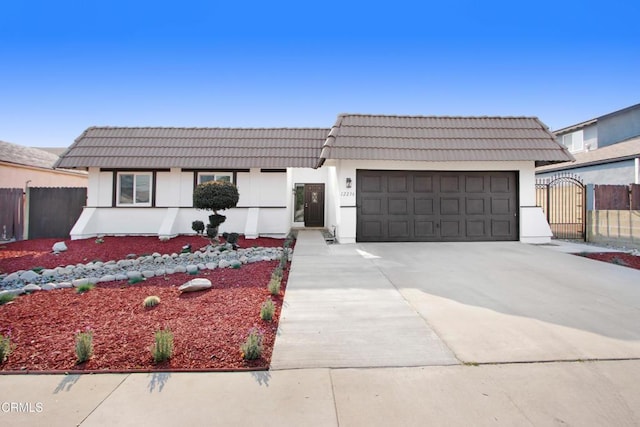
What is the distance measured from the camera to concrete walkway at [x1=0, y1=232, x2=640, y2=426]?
7.52ft

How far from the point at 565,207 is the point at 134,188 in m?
17.4

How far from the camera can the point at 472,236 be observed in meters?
11.1

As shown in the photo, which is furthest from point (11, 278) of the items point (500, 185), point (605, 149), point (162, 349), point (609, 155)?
point (605, 149)

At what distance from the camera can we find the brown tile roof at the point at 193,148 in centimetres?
1198

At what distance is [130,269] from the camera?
23.9ft

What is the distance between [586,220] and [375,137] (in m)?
8.43

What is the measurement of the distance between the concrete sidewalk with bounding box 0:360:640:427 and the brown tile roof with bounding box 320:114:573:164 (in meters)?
7.78

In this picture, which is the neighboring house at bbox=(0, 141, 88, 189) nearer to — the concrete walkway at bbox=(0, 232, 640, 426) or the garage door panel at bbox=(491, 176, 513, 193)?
the concrete walkway at bbox=(0, 232, 640, 426)

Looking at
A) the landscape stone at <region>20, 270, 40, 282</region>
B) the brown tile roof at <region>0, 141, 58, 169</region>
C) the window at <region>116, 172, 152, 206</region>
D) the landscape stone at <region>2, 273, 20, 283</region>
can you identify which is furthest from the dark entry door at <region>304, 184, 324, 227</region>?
the brown tile roof at <region>0, 141, 58, 169</region>

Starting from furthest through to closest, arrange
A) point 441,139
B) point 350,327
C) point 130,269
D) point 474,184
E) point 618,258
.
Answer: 1. point 474,184
2. point 441,139
3. point 618,258
4. point 130,269
5. point 350,327

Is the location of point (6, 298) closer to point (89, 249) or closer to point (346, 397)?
point (89, 249)

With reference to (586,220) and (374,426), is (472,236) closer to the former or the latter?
(586,220)

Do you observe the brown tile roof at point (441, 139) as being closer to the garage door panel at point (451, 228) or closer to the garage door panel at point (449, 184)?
the garage door panel at point (449, 184)

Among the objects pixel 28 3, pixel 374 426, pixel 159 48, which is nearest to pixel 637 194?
pixel 374 426
